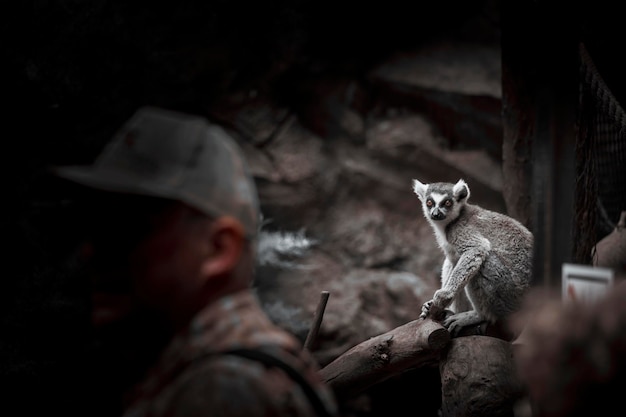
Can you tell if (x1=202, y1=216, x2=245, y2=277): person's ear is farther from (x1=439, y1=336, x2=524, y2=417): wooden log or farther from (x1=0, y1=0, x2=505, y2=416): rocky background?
(x1=0, y1=0, x2=505, y2=416): rocky background

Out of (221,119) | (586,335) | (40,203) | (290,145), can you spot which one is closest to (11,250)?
(40,203)

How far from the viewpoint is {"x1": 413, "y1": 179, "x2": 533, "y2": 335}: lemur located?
4.25 metres

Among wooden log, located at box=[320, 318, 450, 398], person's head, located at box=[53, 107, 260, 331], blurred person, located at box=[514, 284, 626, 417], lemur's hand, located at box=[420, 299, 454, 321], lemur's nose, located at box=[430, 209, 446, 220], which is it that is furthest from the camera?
lemur's nose, located at box=[430, 209, 446, 220]

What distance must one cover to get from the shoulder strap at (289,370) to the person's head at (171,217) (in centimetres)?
21

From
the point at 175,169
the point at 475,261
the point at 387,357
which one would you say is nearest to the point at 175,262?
the point at 175,169

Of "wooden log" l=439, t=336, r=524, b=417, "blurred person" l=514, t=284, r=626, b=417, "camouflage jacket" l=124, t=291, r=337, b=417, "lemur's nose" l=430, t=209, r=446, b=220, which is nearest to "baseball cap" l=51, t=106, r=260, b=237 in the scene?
"camouflage jacket" l=124, t=291, r=337, b=417

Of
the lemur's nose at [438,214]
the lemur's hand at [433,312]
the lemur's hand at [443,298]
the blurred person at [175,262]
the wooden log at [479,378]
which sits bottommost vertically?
the wooden log at [479,378]

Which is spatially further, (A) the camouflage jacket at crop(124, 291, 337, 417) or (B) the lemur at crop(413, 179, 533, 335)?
(B) the lemur at crop(413, 179, 533, 335)

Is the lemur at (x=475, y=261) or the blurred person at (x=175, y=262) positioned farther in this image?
the lemur at (x=475, y=261)

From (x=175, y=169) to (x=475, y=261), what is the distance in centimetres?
306

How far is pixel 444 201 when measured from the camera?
471cm

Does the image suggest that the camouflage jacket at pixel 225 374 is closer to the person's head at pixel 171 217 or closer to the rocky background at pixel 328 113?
the person's head at pixel 171 217

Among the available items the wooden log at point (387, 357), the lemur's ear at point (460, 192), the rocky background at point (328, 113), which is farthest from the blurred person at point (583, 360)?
the rocky background at point (328, 113)

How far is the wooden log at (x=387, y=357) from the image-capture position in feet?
12.5
